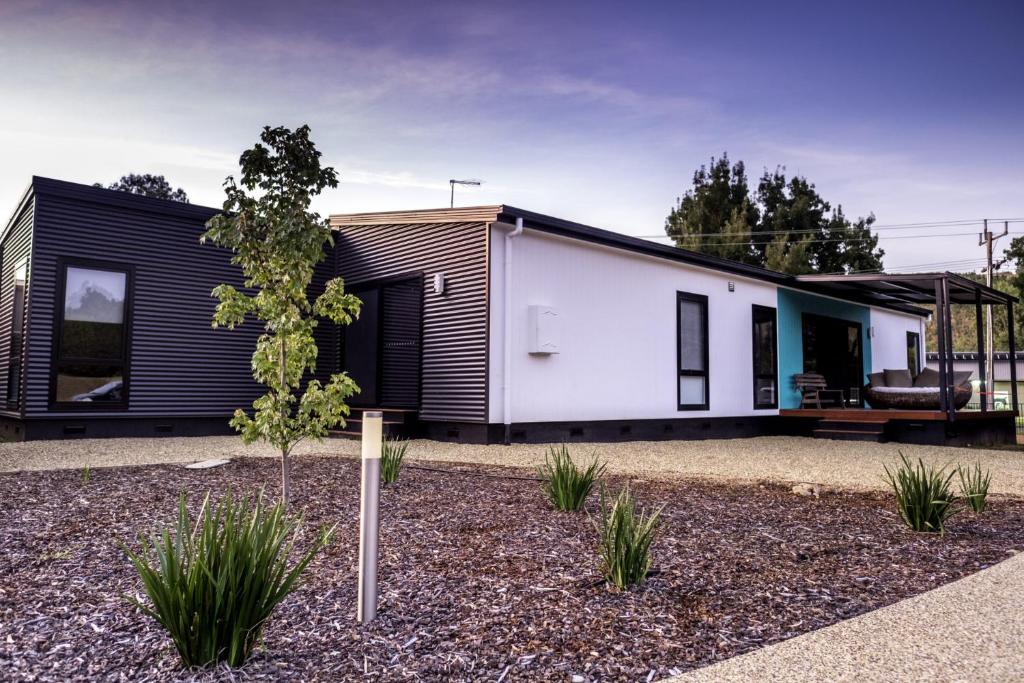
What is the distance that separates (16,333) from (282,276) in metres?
6.99

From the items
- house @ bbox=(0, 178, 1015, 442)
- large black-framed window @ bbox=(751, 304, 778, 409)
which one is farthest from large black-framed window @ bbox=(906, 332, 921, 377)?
large black-framed window @ bbox=(751, 304, 778, 409)

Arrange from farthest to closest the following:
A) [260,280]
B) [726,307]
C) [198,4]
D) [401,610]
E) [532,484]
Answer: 1. [726,307]
2. [198,4]
3. [532,484]
4. [260,280]
5. [401,610]

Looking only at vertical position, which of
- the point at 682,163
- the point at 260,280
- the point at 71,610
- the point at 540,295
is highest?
the point at 682,163

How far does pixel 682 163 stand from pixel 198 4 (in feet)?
74.4

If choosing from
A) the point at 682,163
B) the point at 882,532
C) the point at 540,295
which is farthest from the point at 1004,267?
the point at 882,532

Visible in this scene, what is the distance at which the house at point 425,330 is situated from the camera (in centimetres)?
827

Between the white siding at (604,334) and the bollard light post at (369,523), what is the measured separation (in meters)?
5.74

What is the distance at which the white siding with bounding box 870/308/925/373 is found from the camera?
15062 mm

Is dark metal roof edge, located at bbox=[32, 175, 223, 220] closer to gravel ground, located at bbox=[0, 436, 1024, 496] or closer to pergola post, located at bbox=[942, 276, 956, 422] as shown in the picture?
gravel ground, located at bbox=[0, 436, 1024, 496]

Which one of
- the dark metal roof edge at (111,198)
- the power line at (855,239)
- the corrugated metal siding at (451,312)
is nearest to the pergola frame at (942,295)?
the corrugated metal siding at (451,312)

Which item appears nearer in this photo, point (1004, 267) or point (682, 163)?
point (682, 163)

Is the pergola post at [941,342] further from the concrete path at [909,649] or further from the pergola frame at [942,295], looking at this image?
the concrete path at [909,649]

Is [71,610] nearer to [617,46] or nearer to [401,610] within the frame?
[401,610]

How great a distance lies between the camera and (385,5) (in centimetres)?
852
